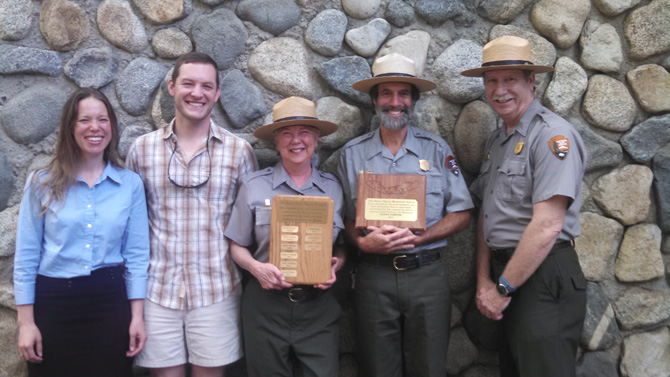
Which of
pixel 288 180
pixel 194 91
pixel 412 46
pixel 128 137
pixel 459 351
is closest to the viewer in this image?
pixel 194 91

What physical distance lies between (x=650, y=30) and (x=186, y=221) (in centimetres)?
282

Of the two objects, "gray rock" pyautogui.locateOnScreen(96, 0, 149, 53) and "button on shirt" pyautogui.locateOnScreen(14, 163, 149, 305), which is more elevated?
"gray rock" pyautogui.locateOnScreen(96, 0, 149, 53)

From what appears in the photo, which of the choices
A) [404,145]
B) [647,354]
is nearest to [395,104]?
[404,145]

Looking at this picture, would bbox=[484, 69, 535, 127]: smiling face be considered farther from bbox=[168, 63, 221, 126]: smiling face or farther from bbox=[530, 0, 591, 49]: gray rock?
bbox=[168, 63, 221, 126]: smiling face

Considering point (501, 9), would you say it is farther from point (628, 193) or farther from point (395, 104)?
point (628, 193)

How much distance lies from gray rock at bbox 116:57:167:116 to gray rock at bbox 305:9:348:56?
879mm

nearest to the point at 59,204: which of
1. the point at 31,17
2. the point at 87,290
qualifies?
the point at 87,290

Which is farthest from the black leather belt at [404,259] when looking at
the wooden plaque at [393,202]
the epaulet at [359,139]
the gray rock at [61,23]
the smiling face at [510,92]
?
the gray rock at [61,23]

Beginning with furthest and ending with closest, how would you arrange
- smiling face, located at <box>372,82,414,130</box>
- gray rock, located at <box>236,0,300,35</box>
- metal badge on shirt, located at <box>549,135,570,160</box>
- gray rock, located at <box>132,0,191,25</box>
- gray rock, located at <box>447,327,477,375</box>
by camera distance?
1. gray rock, located at <box>447,327,477,375</box>
2. gray rock, located at <box>236,0,300,35</box>
3. gray rock, located at <box>132,0,191,25</box>
4. smiling face, located at <box>372,82,414,130</box>
5. metal badge on shirt, located at <box>549,135,570,160</box>

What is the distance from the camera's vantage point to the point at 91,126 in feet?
8.14

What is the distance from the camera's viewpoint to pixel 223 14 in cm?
306

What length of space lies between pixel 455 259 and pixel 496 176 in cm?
68

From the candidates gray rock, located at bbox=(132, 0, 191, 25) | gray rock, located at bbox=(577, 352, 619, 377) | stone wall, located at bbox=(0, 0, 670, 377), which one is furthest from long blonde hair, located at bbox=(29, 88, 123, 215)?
gray rock, located at bbox=(577, 352, 619, 377)

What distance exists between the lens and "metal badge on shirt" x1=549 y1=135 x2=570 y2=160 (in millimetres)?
2521
